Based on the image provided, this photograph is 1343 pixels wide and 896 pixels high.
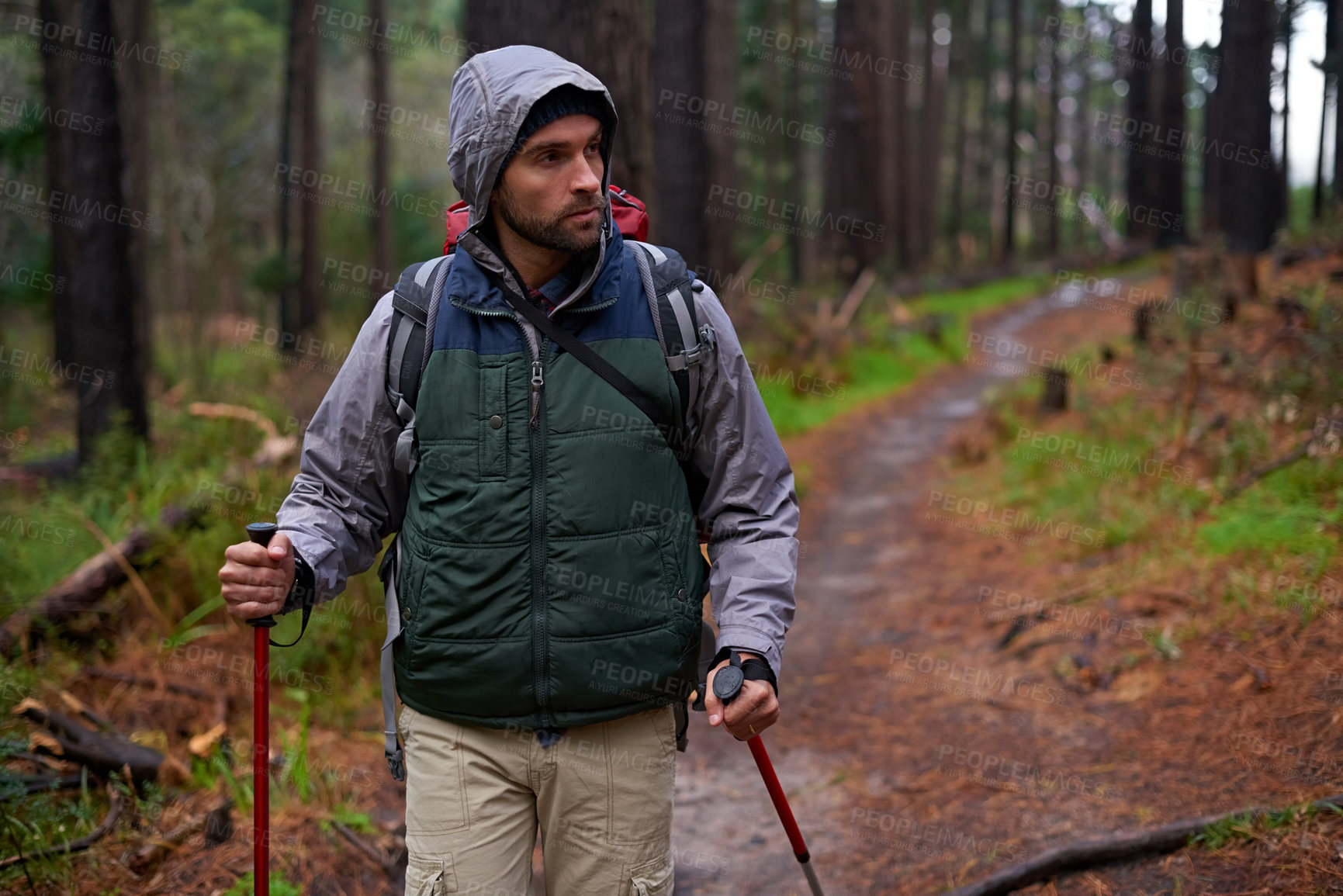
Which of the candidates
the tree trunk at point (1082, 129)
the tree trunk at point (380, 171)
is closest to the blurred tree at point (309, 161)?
the tree trunk at point (380, 171)

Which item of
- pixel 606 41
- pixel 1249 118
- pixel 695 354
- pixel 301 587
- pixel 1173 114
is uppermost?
pixel 1173 114

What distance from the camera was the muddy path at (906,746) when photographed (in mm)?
3949

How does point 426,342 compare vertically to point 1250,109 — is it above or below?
below

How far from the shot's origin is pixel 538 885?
4.00 metres

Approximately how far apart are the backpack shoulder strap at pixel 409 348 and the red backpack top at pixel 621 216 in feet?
0.60
